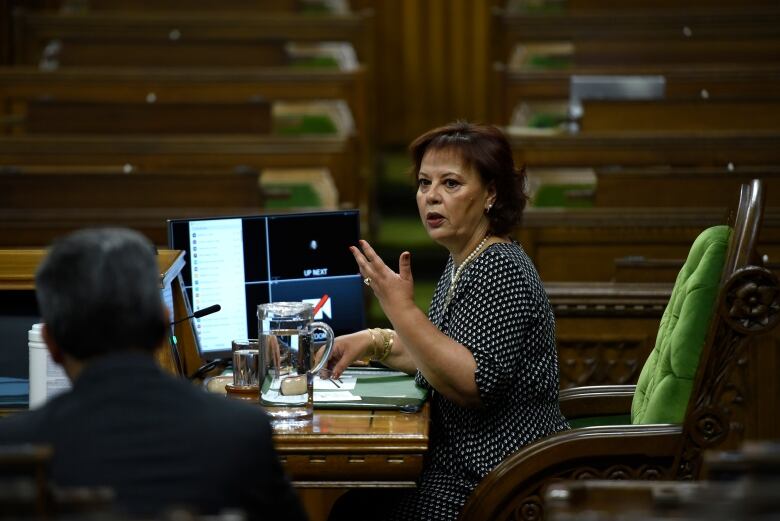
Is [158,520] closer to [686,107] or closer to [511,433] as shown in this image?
[511,433]

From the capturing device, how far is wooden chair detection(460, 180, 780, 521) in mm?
2441

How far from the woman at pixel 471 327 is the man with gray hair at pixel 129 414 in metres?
0.90

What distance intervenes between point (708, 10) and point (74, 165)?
3650mm

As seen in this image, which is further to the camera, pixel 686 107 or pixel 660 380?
pixel 686 107

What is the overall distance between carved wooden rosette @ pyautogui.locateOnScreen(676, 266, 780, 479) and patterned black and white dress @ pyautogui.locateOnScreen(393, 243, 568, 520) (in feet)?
1.02

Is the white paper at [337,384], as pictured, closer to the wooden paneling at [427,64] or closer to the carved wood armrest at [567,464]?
the carved wood armrest at [567,464]

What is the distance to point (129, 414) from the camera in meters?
1.53

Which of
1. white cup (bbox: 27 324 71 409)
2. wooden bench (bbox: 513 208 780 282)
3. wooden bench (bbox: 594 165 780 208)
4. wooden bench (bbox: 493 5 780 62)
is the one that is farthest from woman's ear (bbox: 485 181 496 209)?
wooden bench (bbox: 493 5 780 62)

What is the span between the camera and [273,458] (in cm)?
165

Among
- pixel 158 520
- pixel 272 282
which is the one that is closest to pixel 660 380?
pixel 272 282

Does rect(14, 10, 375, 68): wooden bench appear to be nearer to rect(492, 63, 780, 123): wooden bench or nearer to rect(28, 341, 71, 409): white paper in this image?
rect(492, 63, 780, 123): wooden bench

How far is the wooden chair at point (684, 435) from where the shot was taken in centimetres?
244

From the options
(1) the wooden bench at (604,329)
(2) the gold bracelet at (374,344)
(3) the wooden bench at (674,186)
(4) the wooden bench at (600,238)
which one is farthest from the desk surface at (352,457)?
(3) the wooden bench at (674,186)

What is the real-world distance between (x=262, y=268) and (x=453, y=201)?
55 cm
